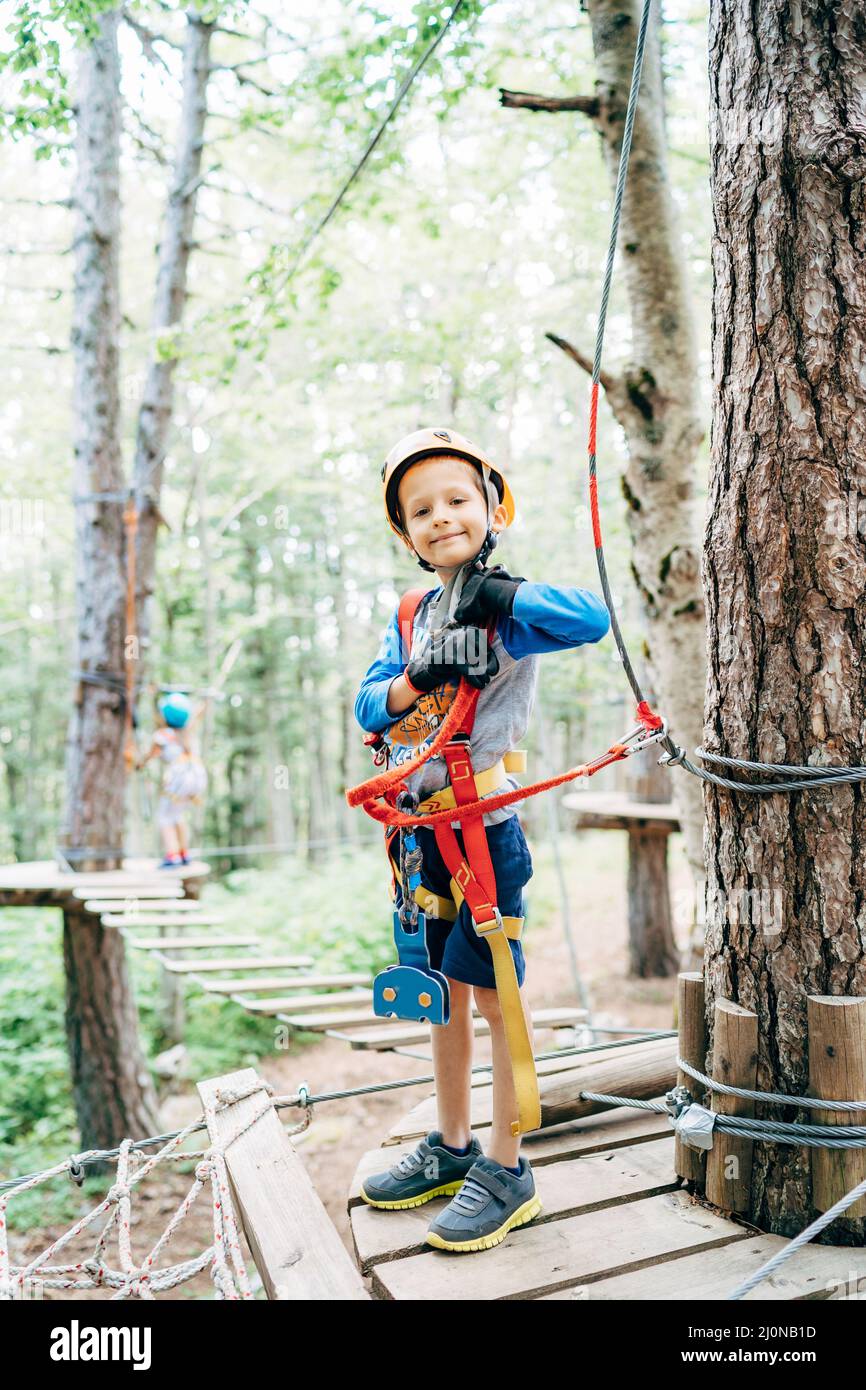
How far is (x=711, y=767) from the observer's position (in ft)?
6.08

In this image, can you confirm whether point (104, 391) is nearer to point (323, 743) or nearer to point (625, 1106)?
point (625, 1106)

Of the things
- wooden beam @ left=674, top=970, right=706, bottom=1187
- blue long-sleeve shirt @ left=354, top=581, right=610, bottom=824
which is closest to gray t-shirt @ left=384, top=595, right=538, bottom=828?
blue long-sleeve shirt @ left=354, top=581, right=610, bottom=824

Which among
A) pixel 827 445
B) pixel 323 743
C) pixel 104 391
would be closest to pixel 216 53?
pixel 104 391

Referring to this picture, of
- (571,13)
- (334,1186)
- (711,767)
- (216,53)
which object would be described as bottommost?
(334,1186)

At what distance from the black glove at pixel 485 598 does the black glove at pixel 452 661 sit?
29 mm

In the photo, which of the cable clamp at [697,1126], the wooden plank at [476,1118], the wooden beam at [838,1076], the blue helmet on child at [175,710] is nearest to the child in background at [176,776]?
the blue helmet on child at [175,710]

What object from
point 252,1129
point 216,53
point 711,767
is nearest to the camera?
point 711,767

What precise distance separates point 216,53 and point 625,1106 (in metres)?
9.81

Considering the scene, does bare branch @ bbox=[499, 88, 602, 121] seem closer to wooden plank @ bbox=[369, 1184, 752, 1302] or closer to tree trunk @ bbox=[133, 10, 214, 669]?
wooden plank @ bbox=[369, 1184, 752, 1302]

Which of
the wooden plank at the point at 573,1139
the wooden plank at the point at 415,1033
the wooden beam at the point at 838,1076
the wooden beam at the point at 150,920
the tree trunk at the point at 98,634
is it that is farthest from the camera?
the tree trunk at the point at 98,634

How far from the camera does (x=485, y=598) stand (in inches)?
69.6

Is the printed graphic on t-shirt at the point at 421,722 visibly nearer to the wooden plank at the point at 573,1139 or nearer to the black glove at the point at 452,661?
the black glove at the point at 452,661

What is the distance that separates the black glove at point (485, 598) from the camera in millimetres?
1747

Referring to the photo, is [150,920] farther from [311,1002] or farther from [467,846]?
[467,846]
